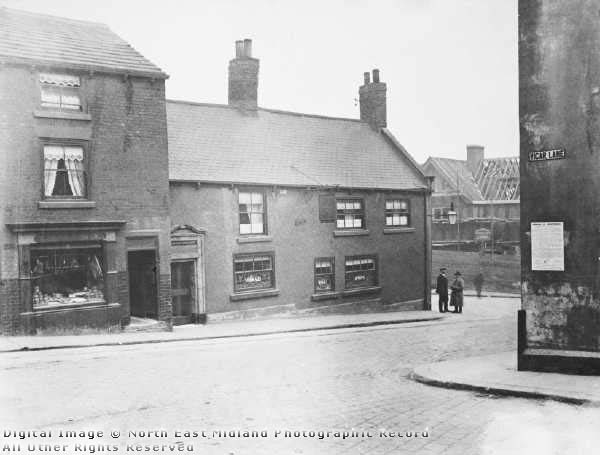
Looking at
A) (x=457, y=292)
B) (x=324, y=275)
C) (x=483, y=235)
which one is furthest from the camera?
(x=483, y=235)

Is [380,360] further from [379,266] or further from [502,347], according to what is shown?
[379,266]

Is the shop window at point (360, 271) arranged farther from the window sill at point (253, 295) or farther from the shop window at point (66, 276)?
the shop window at point (66, 276)

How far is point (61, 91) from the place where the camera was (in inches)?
650

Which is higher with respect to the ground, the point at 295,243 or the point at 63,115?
the point at 63,115

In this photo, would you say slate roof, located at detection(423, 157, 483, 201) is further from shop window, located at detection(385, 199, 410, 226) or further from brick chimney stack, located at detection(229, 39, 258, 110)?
brick chimney stack, located at detection(229, 39, 258, 110)

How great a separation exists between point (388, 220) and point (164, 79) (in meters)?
11.9

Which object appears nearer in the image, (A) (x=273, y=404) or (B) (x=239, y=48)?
(A) (x=273, y=404)

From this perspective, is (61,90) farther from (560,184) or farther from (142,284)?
(560,184)

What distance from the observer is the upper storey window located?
16.2 meters

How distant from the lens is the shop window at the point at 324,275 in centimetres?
2367

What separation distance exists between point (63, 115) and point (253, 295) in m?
8.78

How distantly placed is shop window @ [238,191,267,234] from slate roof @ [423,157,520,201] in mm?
32675

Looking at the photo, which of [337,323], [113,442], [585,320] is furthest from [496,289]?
[113,442]

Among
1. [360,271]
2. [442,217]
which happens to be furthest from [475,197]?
[360,271]
